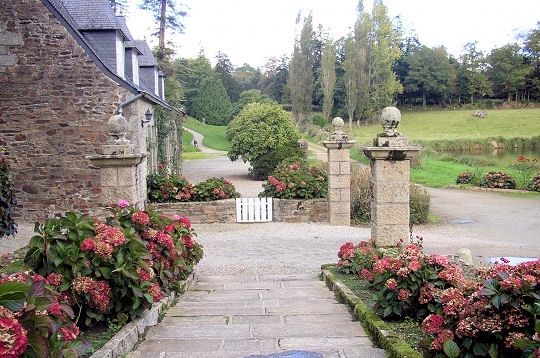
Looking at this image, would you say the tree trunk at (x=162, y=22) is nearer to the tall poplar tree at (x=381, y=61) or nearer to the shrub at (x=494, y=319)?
the shrub at (x=494, y=319)

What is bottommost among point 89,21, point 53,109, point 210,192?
point 210,192

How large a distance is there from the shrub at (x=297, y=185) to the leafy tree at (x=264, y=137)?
934cm

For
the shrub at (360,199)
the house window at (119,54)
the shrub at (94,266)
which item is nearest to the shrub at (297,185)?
the shrub at (360,199)

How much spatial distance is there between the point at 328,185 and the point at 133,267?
854 cm

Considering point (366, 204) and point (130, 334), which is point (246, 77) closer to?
point (366, 204)

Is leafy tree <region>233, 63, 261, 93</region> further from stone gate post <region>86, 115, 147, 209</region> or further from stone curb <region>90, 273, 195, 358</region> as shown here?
stone curb <region>90, 273, 195, 358</region>

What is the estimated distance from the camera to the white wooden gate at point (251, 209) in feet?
42.0

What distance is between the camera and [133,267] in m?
4.17

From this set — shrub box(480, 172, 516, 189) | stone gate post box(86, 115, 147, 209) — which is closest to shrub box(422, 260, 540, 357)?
stone gate post box(86, 115, 147, 209)

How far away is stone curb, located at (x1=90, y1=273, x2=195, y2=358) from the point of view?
133 inches

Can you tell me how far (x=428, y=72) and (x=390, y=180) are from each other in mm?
64750

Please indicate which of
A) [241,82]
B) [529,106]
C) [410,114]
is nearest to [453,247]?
[410,114]

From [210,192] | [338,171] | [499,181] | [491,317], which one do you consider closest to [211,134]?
[499,181]

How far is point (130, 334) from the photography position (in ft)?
12.6
